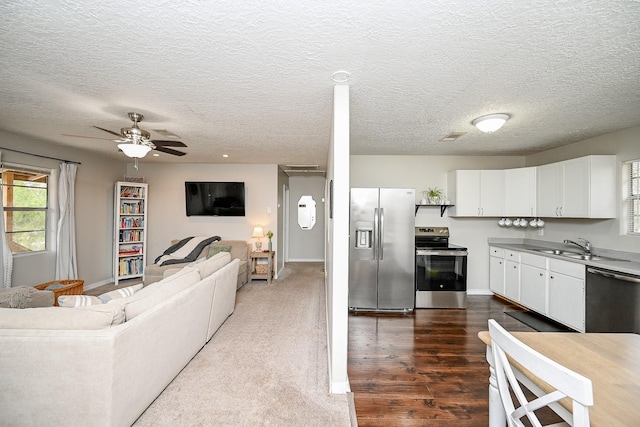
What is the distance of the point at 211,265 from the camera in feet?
10.3

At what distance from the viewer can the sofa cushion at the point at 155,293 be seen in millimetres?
1820

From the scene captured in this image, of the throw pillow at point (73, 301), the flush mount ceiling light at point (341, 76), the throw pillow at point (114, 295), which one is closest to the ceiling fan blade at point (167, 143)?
the throw pillow at point (114, 295)

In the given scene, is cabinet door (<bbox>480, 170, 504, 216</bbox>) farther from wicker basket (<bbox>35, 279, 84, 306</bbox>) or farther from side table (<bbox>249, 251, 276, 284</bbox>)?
wicker basket (<bbox>35, 279, 84, 306</bbox>)

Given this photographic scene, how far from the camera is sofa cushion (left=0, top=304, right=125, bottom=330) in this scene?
1.52m

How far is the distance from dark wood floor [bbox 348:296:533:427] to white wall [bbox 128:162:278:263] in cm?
301

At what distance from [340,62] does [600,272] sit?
3.40 m

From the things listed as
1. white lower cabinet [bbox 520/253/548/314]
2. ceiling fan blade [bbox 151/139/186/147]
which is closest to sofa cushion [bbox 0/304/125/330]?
ceiling fan blade [bbox 151/139/186/147]

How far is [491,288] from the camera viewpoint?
4.58 metres

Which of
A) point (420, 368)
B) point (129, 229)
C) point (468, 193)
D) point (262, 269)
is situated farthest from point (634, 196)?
point (129, 229)

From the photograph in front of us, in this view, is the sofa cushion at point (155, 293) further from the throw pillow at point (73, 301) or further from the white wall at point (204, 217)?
the white wall at point (204, 217)

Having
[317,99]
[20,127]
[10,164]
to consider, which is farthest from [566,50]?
[10,164]

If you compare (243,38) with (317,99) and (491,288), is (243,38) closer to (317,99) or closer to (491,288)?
(317,99)

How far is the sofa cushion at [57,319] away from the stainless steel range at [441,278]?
368cm

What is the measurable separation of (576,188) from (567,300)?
1.44 m
